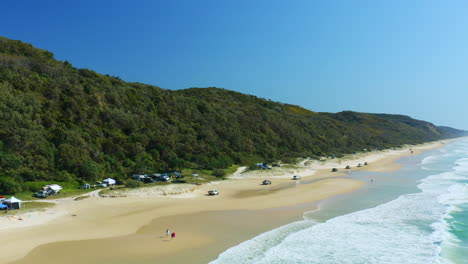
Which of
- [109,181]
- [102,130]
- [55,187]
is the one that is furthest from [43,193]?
[102,130]

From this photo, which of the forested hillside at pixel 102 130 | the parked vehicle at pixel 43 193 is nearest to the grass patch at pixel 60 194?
the parked vehicle at pixel 43 193

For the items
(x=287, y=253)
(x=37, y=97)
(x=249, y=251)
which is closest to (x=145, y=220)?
(x=249, y=251)

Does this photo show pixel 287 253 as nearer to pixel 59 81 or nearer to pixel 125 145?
pixel 125 145

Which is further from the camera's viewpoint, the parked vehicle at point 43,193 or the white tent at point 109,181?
the white tent at point 109,181

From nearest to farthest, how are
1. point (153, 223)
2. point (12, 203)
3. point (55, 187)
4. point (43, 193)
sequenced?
point (153, 223)
point (12, 203)
point (43, 193)
point (55, 187)

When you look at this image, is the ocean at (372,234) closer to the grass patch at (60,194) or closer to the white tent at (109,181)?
the grass patch at (60,194)

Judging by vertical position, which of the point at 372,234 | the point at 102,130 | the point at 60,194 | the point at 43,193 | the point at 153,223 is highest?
the point at 102,130

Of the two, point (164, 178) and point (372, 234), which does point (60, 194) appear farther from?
point (372, 234)
